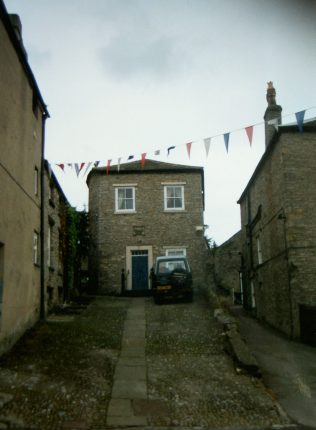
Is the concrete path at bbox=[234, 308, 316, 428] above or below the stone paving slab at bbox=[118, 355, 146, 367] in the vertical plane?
below

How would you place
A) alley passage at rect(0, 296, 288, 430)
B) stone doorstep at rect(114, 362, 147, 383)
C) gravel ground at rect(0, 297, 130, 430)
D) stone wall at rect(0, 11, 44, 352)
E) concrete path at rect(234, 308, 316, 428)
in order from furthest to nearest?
stone wall at rect(0, 11, 44, 352)
stone doorstep at rect(114, 362, 147, 383)
concrete path at rect(234, 308, 316, 428)
alley passage at rect(0, 296, 288, 430)
gravel ground at rect(0, 297, 130, 430)

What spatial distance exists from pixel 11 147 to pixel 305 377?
9.10m

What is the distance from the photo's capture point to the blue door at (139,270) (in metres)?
23.6

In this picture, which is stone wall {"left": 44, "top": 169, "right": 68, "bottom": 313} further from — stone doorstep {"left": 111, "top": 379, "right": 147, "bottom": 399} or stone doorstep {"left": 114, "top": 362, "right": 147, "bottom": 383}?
stone doorstep {"left": 111, "top": 379, "right": 147, "bottom": 399}

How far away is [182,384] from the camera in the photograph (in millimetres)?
9234

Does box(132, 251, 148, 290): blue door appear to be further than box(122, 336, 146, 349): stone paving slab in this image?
Yes

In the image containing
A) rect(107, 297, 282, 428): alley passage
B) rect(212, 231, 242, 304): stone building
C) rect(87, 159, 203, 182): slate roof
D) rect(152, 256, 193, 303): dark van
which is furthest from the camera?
rect(212, 231, 242, 304): stone building

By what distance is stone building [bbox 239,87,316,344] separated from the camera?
15141 millimetres

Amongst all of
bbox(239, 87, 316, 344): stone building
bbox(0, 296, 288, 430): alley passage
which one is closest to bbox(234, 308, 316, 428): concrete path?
bbox(0, 296, 288, 430): alley passage

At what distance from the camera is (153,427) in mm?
7273

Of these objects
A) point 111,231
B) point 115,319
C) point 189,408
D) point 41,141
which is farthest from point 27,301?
point 111,231

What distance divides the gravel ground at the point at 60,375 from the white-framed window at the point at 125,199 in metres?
10.0

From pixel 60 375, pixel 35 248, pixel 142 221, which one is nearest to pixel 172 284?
pixel 142 221

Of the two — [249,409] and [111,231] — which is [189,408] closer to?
[249,409]
